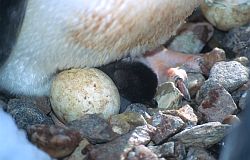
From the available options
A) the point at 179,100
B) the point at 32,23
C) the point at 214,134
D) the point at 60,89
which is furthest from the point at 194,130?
the point at 32,23

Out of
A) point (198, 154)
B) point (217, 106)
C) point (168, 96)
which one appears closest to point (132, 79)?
point (168, 96)

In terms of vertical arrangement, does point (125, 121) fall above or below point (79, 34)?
below

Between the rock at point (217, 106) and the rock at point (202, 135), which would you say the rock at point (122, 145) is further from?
the rock at point (217, 106)

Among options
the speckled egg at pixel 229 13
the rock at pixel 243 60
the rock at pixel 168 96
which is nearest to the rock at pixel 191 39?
the speckled egg at pixel 229 13

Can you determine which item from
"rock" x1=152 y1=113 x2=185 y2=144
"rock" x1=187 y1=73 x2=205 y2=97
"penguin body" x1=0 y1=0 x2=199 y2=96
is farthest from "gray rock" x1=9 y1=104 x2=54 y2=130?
"rock" x1=187 y1=73 x2=205 y2=97

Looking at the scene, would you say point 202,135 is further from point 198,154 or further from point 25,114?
point 25,114
